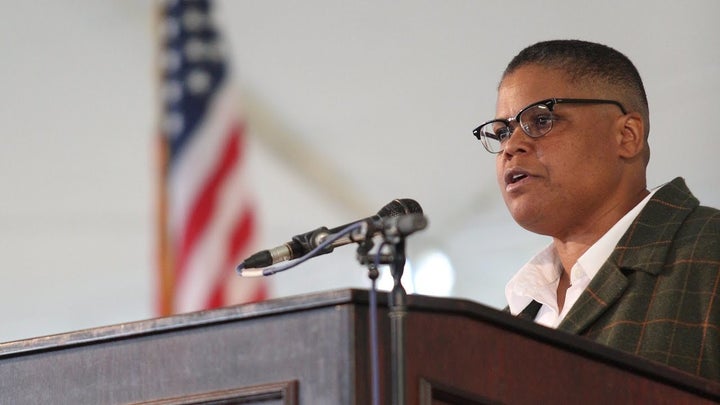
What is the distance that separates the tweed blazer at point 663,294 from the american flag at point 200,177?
6.92 feet

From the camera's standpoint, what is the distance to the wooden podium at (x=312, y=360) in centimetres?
134

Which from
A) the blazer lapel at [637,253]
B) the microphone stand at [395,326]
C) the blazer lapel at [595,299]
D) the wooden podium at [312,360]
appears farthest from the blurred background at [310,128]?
the microphone stand at [395,326]

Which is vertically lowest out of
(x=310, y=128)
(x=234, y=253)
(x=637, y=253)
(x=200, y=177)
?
(x=234, y=253)

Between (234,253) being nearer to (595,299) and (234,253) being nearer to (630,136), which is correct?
(630,136)

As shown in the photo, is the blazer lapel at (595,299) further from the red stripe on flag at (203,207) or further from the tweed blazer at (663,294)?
the red stripe on flag at (203,207)

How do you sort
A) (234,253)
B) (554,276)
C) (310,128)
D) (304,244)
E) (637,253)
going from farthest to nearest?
1. (310,128)
2. (234,253)
3. (554,276)
4. (637,253)
5. (304,244)

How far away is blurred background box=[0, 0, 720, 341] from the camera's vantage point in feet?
12.0

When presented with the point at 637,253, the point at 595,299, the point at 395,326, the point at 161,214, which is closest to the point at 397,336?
the point at 395,326

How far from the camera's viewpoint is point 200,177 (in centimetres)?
422

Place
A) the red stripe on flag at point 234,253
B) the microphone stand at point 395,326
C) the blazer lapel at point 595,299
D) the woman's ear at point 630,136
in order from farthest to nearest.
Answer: the red stripe on flag at point 234,253, the woman's ear at point 630,136, the blazer lapel at point 595,299, the microphone stand at point 395,326

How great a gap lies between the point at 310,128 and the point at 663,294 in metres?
2.54

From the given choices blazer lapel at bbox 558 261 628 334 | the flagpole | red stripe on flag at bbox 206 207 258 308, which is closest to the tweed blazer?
blazer lapel at bbox 558 261 628 334

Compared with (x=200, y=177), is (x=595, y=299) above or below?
Result: below

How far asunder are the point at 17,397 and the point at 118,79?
3482 millimetres
